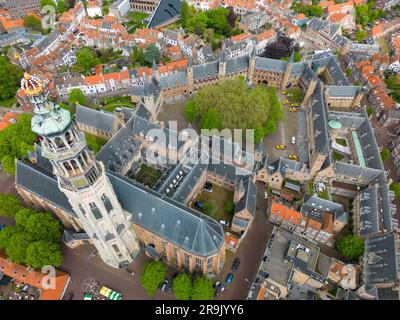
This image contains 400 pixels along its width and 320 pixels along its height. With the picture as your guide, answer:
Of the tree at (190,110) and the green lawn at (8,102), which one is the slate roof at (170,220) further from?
the green lawn at (8,102)

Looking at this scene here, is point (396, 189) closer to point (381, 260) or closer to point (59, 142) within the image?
point (381, 260)

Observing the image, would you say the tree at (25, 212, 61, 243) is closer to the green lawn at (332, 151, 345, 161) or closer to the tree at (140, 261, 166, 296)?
the tree at (140, 261, 166, 296)

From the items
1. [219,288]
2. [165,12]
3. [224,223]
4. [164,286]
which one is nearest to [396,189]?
[224,223]

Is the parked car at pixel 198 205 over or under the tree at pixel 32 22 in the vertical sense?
under

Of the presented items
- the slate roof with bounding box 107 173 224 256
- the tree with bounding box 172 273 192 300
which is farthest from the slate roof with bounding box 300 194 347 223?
the tree with bounding box 172 273 192 300

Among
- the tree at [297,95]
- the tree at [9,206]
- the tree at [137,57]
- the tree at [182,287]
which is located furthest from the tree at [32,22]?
the tree at [182,287]
